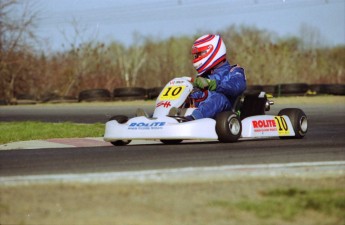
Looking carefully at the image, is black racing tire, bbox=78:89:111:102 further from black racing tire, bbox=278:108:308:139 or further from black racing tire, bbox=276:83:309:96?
black racing tire, bbox=278:108:308:139

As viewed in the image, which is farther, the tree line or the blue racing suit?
the tree line

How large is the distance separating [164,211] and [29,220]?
877 mm

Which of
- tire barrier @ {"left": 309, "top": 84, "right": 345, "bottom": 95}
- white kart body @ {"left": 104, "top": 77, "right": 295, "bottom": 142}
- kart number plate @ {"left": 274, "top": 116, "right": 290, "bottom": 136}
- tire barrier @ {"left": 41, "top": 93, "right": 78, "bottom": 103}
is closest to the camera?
white kart body @ {"left": 104, "top": 77, "right": 295, "bottom": 142}

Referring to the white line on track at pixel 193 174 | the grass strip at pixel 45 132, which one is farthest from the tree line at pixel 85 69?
the white line on track at pixel 193 174

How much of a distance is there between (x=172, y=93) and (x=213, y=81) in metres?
0.58

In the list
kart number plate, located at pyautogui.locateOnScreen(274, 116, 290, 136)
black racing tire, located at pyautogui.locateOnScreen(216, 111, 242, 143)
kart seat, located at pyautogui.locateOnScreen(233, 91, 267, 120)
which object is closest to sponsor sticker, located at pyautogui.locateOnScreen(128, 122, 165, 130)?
black racing tire, located at pyautogui.locateOnScreen(216, 111, 242, 143)

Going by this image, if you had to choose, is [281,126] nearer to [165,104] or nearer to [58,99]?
[165,104]

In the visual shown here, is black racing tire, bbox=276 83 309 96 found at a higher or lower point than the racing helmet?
lower

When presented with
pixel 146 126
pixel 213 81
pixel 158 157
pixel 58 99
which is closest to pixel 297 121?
pixel 213 81

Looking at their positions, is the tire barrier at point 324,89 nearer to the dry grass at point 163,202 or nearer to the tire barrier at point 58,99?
the tire barrier at point 58,99

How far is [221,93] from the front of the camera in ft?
35.7

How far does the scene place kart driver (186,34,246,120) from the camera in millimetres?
10648

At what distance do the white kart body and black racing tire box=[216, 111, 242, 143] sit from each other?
0.09 meters

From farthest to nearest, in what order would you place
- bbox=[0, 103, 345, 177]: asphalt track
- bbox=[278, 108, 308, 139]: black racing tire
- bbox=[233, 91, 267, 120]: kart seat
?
bbox=[278, 108, 308, 139]: black racing tire → bbox=[233, 91, 267, 120]: kart seat → bbox=[0, 103, 345, 177]: asphalt track
